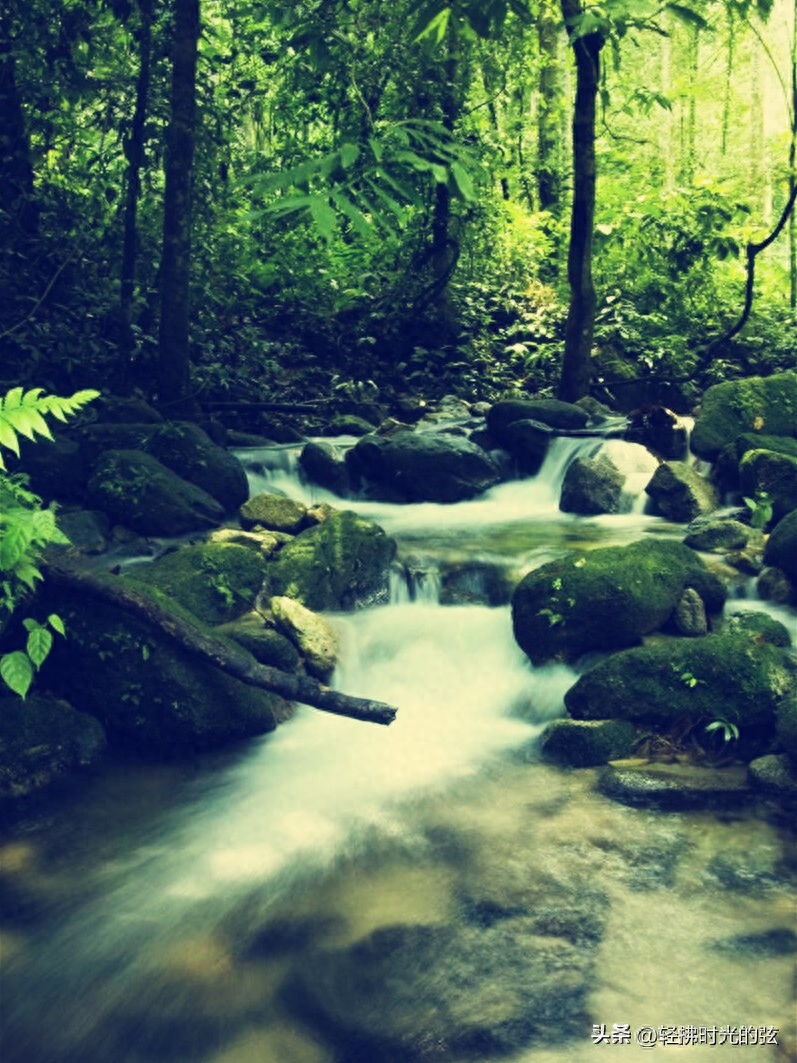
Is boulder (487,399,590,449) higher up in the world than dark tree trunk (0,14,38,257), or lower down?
lower down

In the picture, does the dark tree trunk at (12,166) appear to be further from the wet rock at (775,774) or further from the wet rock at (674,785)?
the wet rock at (775,774)

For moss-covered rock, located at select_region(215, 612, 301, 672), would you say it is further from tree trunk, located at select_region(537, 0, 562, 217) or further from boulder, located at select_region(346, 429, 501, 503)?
tree trunk, located at select_region(537, 0, 562, 217)

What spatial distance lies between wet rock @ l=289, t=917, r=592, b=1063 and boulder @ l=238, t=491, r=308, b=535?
17.8ft

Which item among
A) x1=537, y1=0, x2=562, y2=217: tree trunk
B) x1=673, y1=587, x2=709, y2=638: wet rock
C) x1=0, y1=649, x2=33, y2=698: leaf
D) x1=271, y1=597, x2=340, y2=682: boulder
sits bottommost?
x1=271, y1=597, x2=340, y2=682: boulder

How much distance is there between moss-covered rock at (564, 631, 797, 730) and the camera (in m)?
5.92

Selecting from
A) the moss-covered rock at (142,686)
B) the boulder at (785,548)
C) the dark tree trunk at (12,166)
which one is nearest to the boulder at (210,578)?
the moss-covered rock at (142,686)

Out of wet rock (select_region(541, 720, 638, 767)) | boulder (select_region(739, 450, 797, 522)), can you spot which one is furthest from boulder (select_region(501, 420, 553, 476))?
wet rock (select_region(541, 720, 638, 767))

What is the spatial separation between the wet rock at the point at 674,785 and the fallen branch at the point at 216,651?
135 centimetres

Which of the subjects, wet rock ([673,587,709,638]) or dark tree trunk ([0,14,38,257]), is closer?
wet rock ([673,587,709,638])

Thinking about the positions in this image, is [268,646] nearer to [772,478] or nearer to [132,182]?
[772,478]

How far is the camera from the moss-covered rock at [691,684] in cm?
592

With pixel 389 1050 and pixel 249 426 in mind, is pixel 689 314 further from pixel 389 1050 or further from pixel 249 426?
pixel 389 1050

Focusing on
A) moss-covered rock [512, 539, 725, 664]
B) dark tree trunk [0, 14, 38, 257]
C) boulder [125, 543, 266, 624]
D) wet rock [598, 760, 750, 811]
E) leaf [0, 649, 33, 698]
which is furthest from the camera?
dark tree trunk [0, 14, 38, 257]

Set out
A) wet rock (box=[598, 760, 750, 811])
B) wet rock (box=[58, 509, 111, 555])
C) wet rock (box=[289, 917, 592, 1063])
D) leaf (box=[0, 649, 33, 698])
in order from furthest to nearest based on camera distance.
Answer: wet rock (box=[58, 509, 111, 555]) < wet rock (box=[598, 760, 750, 811]) < leaf (box=[0, 649, 33, 698]) < wet rock (box=[289, 917, 592, 1063])
